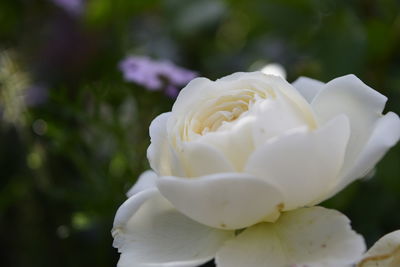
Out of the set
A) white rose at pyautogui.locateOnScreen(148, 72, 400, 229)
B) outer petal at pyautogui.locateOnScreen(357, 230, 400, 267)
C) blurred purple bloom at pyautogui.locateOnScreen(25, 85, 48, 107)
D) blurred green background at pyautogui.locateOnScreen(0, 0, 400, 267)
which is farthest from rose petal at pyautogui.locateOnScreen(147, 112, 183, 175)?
blurred purple bloom at pyautogui.locateOnScreen(25, 85, 48, 107)

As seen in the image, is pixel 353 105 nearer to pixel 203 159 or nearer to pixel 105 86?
pixel 203 159

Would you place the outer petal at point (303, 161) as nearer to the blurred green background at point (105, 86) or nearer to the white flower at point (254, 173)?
the white flower at point (254, 173)

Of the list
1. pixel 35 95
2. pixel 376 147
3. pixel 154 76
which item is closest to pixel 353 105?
pixel 376 147

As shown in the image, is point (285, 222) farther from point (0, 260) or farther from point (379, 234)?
point (0, 260)

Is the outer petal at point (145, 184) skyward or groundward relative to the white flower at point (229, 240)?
skyward

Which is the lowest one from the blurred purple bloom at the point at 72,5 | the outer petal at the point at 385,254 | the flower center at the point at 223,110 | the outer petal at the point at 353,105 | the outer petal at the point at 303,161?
the outer petal at the point at 385,254

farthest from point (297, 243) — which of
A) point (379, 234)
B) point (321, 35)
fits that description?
point (321, 35)

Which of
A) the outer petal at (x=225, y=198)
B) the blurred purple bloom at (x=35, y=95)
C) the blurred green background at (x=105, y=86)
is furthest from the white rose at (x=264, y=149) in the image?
the blurred purple bloom at (x=35, y=95)
